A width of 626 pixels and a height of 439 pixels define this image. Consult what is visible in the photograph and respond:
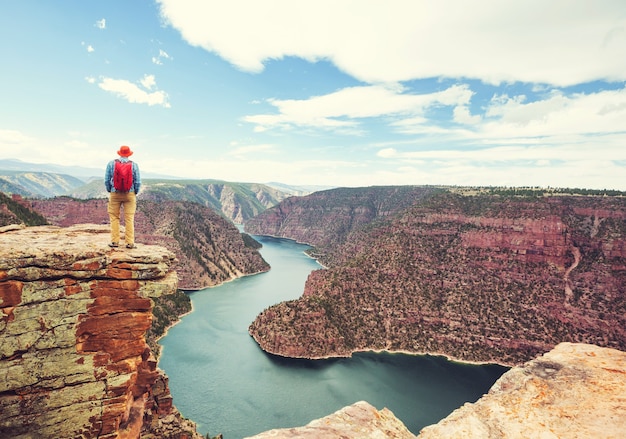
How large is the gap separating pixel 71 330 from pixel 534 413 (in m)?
15.8

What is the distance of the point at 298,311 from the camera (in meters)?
101

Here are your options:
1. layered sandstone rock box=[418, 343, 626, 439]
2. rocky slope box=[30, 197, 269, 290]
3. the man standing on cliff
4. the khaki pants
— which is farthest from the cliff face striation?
rocky slope box=[30, 197, 269, 290]

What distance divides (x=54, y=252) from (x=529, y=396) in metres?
17.2

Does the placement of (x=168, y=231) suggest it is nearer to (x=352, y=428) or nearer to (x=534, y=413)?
(x=352, y=428)

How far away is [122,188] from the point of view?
52.4 ft

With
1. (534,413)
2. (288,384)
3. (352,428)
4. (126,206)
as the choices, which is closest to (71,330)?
(126,206)

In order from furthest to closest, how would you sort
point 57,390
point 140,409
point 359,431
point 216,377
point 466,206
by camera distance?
point 466,206
point 216,377
point 140,409
point 57,390
point 359,431

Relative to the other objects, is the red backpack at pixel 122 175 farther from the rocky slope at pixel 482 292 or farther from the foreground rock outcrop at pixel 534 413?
the rocky slope at pixel 482 292

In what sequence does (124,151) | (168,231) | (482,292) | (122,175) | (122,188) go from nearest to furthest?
1. (122,175)
2. (122,188)
3. (124,151)
4. (482,292)
5. (168,231)

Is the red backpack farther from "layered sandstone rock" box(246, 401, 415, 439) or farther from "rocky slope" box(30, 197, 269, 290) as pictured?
"rocky slope" box(30, 197, 269, 290)

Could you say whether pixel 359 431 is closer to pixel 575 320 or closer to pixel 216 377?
pixel 216 377

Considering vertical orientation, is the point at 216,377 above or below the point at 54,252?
below

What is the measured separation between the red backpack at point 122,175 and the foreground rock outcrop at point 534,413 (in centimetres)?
1199

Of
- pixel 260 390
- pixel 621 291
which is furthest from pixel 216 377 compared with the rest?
pixel 621 291
